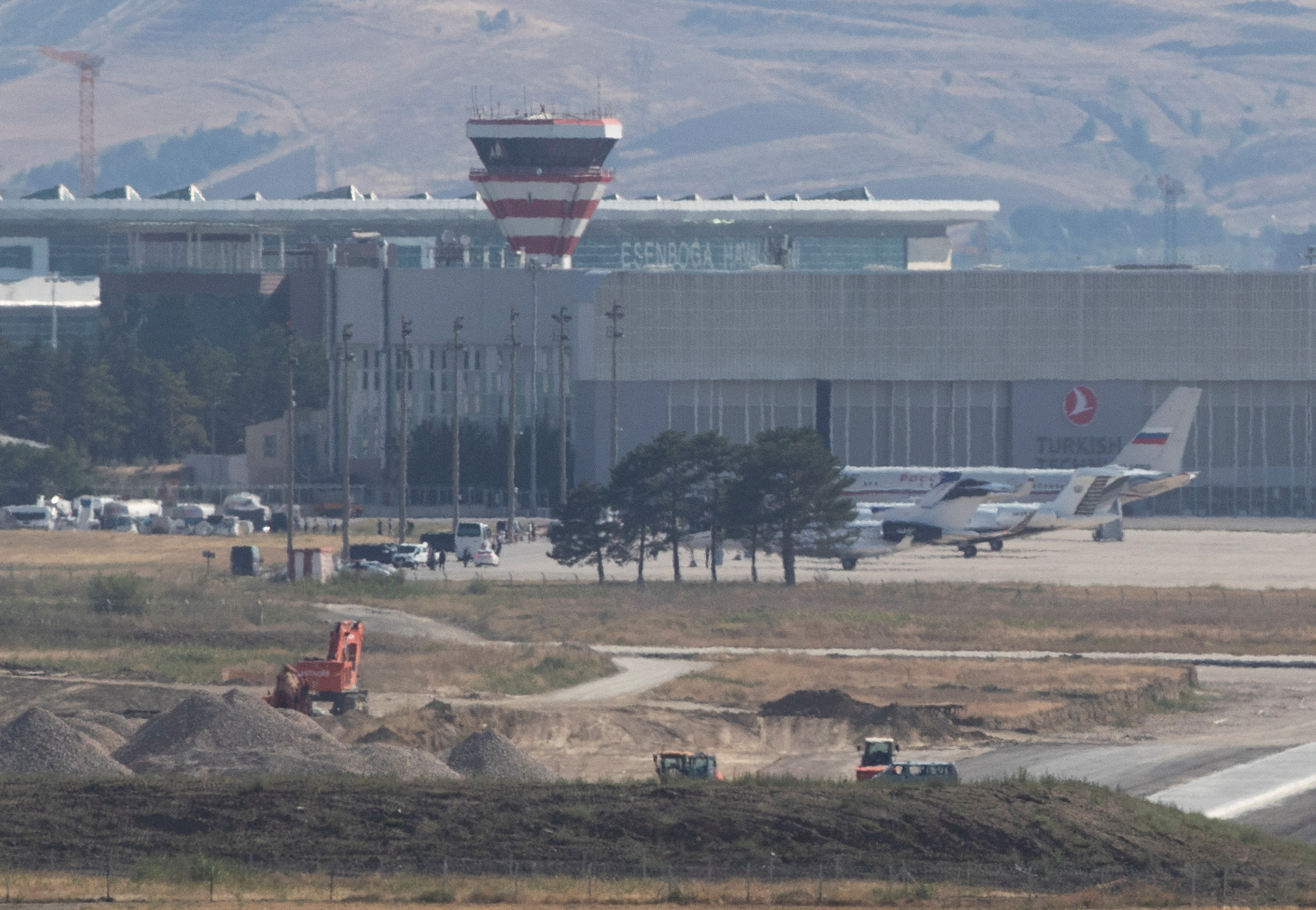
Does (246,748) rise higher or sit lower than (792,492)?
lower

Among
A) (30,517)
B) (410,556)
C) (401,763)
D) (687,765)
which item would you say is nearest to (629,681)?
(687,765)

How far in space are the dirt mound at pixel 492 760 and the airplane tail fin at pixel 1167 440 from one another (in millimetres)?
110277

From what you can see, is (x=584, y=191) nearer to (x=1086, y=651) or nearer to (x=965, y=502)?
(x=965, y=502)

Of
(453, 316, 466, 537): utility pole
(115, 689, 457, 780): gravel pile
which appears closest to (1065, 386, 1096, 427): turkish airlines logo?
(453, 316, 466, 537): utility pole

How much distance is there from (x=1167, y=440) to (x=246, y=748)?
374 feet

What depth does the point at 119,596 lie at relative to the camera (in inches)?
3836

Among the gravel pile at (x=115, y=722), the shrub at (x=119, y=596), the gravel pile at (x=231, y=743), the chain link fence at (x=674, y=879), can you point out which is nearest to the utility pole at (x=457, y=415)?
the shrub at (x=119, y=596)

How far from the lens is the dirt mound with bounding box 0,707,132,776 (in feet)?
180

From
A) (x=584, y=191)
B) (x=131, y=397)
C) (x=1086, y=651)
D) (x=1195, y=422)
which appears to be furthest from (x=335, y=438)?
(x=1086, y=651)

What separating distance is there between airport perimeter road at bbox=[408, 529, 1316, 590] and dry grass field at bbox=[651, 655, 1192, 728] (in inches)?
1314

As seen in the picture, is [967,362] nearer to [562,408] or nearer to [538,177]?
[562,408]

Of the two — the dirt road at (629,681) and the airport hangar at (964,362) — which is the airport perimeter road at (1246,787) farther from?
the airport hangar at (964,362)

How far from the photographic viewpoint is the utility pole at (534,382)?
6850 inches

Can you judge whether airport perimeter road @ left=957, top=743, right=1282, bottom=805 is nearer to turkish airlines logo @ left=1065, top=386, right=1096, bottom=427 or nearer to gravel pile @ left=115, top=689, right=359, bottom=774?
gravel pile @ left=115, top=689, right=359, bottom=774
